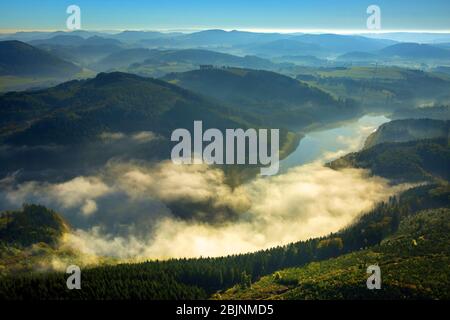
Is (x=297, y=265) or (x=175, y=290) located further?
(x=297, y=265)

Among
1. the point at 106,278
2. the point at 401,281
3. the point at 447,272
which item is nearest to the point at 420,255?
the point at 447,272

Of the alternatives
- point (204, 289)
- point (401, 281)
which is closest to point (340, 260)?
point (401, 281)

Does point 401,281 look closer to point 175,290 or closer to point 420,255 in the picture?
point 420,255
